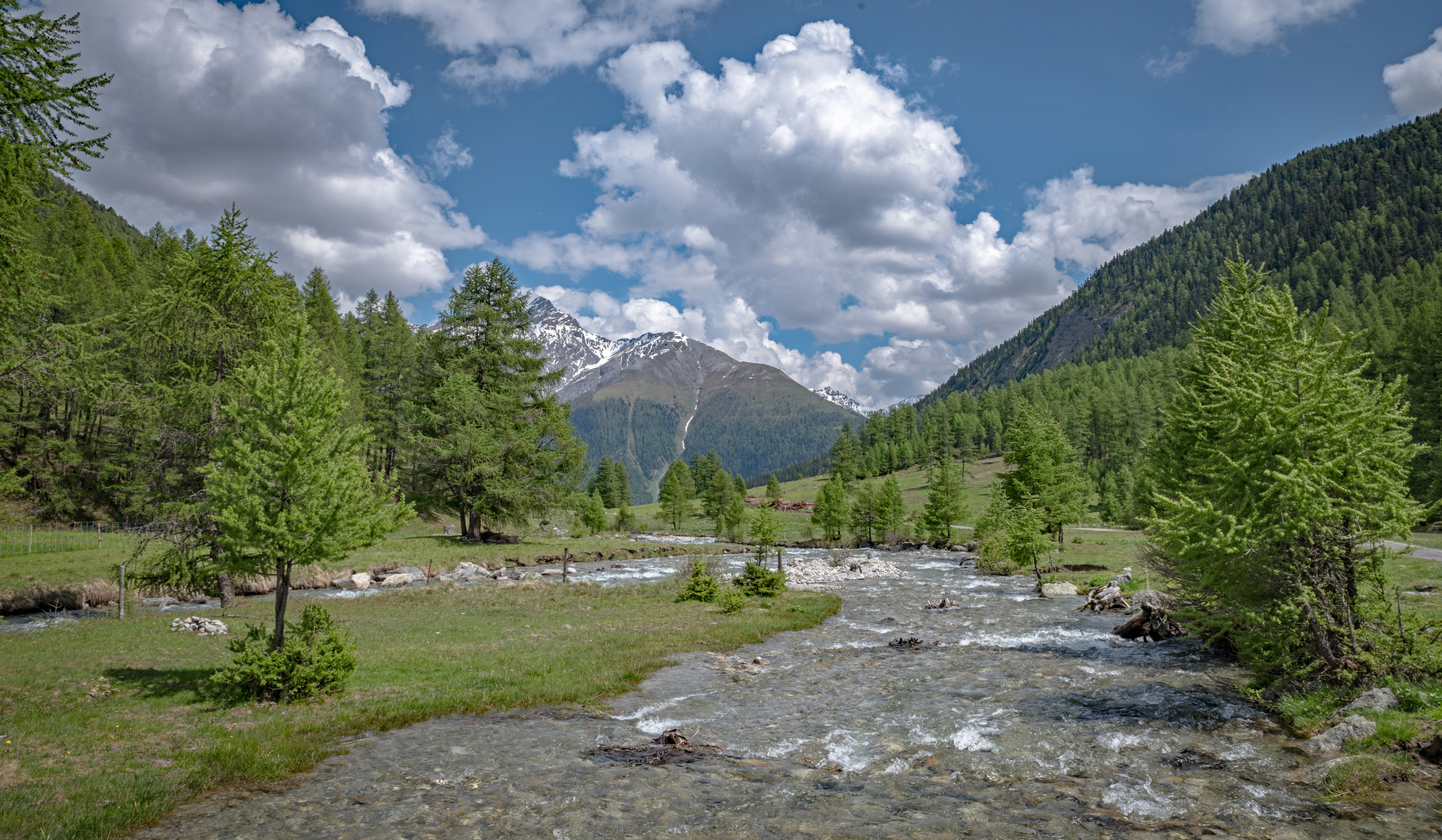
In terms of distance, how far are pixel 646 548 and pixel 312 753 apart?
52.2 metres

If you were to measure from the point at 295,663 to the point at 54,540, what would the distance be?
39.0m

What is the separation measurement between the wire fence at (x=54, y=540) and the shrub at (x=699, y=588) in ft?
94.5

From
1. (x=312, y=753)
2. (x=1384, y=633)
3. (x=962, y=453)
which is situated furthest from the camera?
(x=962, y=453)

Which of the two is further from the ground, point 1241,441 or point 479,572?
point 1241,441

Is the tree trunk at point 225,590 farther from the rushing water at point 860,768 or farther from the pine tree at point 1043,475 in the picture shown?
the pine tree at point 1043,475

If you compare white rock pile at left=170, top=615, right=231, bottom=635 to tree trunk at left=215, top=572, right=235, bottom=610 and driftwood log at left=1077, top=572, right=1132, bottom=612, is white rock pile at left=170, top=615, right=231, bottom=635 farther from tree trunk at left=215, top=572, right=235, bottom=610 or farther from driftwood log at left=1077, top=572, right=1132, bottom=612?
driftwood log at left=1077, top=572, right=1132, bottom=612

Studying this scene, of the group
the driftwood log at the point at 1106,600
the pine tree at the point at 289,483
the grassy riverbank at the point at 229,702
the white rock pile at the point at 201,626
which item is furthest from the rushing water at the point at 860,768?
the white rock pile at the point at 201,626

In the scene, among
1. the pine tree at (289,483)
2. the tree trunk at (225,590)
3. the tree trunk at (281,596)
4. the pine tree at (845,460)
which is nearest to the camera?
the pine tree at (289,483)

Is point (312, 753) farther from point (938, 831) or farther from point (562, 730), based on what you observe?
point (938, 831)

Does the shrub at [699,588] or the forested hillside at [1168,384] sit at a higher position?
the forested hillside at [1168,384]

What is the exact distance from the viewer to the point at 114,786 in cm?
896

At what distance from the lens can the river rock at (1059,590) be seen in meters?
34.3

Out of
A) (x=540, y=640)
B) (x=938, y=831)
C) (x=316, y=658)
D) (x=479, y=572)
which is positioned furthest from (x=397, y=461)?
(x=938, y=831)

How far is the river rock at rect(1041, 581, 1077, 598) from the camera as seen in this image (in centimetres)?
3431
